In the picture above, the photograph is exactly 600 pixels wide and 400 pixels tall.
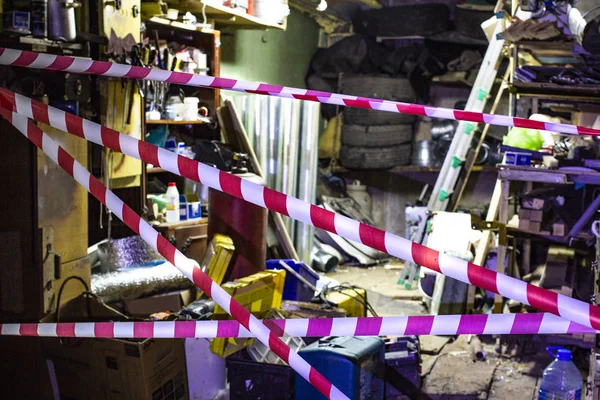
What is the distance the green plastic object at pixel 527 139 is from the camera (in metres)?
4.70

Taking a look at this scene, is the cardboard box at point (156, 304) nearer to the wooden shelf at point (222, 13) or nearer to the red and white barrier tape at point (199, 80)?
the red and white barrier tape at point (199, 80)

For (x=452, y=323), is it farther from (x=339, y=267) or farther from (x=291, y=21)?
(x=291, y=21)

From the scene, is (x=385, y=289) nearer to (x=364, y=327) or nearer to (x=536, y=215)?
(x=536, y=215)

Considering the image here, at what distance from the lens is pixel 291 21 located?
24.2ft

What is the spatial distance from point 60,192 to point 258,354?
1235 mm

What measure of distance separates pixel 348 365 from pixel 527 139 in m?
2.29

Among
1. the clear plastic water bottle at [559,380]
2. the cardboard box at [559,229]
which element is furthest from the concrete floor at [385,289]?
the clear plastic water bottle at [559,380]

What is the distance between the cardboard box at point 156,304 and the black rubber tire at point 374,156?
11.9 ft

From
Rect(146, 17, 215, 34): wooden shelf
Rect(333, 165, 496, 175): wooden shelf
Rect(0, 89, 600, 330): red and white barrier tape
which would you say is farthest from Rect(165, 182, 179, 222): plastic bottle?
Rect(333, 165, 496, 175): wooden shelf

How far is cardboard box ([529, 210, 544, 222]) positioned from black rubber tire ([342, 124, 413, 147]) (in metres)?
3.18

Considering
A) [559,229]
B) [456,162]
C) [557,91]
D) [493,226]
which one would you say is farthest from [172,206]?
[456,162]

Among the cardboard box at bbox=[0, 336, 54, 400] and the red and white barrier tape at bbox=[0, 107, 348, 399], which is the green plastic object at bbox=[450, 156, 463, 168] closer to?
the cardboard box at bbox=[0, 336, 54, 400]

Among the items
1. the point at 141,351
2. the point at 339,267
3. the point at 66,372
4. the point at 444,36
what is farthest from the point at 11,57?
the point at 444,36

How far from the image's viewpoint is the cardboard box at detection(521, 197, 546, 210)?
Answer: 440cm
